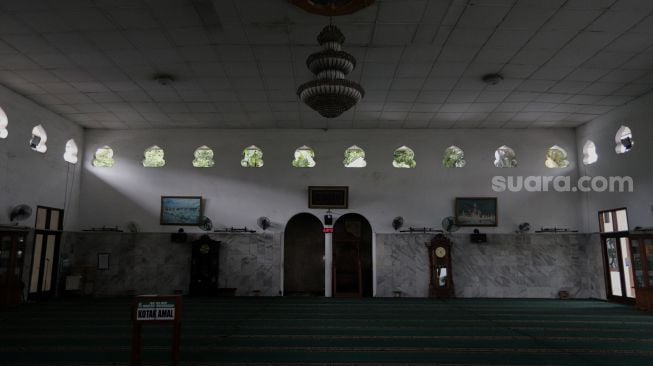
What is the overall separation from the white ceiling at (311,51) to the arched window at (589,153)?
795mm

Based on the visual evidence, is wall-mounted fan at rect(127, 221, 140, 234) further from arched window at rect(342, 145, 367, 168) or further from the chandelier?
the chandelier

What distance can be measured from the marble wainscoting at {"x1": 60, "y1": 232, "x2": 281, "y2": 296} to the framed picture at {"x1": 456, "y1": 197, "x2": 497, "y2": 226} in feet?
14.5

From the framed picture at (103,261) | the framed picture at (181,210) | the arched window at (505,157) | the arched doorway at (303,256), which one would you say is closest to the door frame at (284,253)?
the arched doorway at (303,256)

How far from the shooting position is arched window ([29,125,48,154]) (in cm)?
877

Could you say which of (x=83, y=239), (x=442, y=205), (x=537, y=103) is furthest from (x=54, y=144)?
(x=537, y=103)

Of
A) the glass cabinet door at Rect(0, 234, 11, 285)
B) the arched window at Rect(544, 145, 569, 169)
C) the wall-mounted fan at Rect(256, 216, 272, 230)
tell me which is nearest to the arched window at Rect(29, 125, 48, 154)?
the glass cabinet door at Rect(0, 234, 11, 285)

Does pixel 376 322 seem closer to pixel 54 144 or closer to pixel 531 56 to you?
pixel 531 56

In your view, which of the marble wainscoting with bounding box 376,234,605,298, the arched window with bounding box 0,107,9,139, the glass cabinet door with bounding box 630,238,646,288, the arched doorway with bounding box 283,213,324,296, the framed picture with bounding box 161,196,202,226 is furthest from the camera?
the arched doorway with bounding box 283,213,324,296

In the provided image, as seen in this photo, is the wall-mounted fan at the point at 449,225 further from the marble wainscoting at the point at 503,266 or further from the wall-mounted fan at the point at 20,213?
the wall-mounted fan at the point at 20,213

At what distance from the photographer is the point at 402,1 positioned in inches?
200

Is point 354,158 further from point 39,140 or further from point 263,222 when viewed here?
point 39,140

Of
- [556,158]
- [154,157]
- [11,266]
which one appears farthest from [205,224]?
[556,158]

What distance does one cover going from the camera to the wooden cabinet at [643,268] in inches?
307

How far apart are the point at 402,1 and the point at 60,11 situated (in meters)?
4.25
